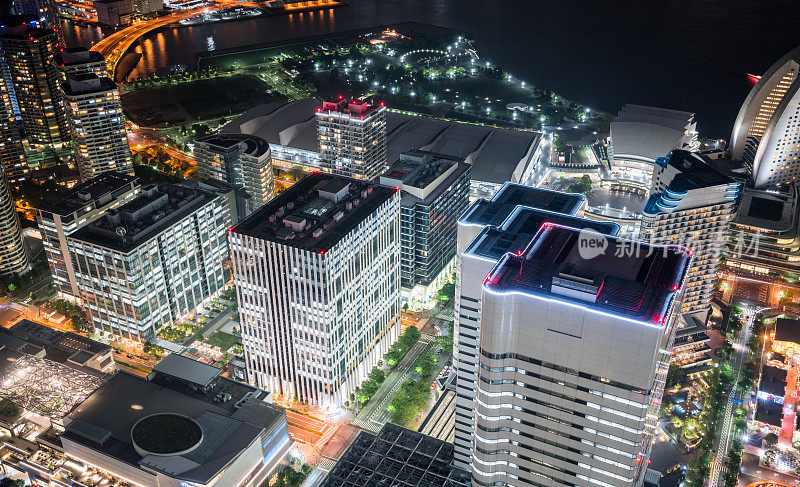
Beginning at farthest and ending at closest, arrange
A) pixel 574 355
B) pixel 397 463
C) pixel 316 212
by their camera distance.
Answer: pixel 316 212, pixel 397 463, pixel 574 355

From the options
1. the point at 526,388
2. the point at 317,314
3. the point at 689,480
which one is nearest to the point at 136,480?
the point at 317,314

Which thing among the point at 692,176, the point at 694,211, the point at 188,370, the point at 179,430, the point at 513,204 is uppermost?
the point at 513,204

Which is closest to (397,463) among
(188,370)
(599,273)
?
(188,370)

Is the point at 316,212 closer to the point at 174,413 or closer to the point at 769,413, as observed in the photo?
the point at 174,413

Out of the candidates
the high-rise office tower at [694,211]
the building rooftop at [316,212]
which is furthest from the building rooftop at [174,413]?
the high-rise office tower at [694,211]

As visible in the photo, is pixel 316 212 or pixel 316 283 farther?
pixel 316 212

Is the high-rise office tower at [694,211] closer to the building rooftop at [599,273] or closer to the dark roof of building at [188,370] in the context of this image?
the building rooftop at [599,273]
